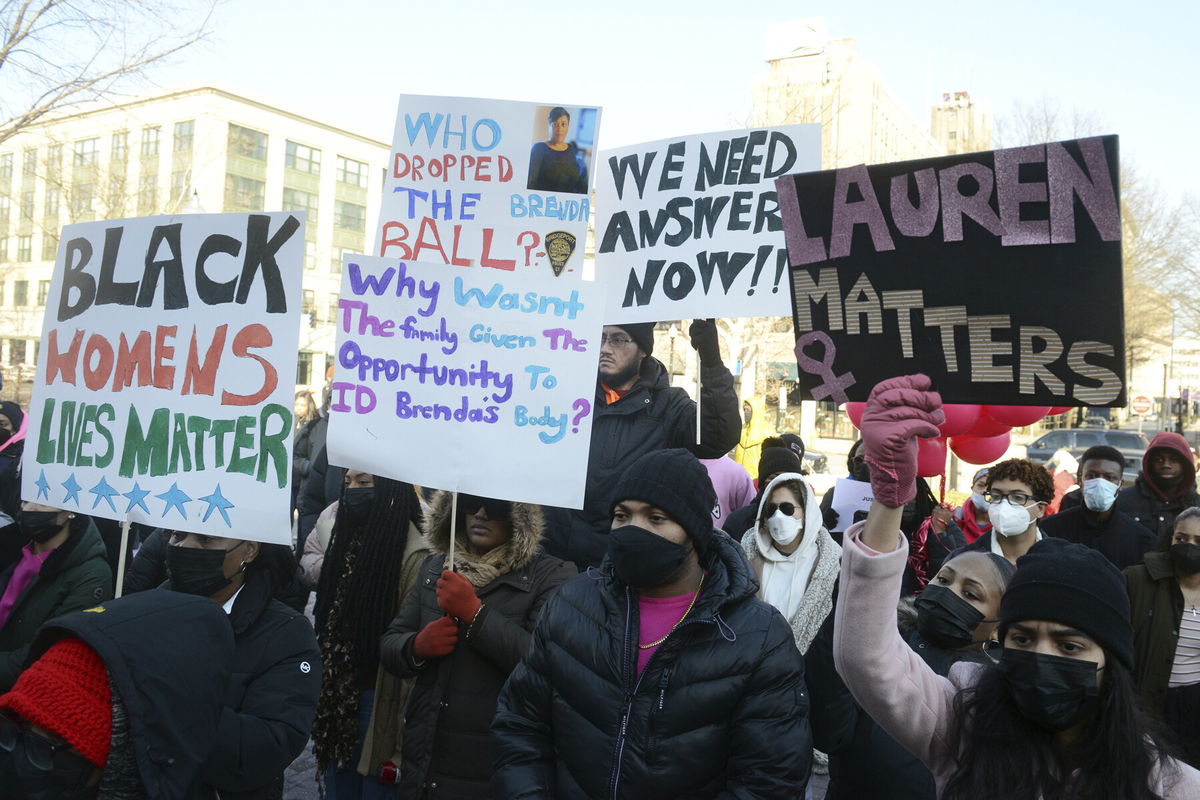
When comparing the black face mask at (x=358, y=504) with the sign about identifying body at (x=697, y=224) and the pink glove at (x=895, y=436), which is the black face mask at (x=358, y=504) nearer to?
the sign about identifying body at (x=697, y=224)

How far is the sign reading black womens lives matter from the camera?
2420mm

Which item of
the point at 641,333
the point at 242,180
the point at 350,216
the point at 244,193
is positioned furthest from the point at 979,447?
the point at 350,216

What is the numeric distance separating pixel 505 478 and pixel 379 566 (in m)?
0.79

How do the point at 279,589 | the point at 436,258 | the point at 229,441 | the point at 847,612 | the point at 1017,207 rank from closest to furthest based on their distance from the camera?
the point at 847,612
the point at 1017,207
the point at 279,589
the point at 229,441
the point at 436,258

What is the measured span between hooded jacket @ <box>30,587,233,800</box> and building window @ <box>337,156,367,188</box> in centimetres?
6054

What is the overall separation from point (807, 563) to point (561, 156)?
7.64ft

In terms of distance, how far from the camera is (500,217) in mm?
4875

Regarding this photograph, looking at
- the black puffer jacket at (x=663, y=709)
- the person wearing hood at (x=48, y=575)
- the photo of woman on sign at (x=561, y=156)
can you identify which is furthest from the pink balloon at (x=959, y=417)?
the person wearing hood at (x=48, y=575)

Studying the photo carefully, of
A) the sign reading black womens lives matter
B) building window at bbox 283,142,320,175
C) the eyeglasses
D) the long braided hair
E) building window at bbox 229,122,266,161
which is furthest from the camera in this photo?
building window at bbox 283,142,320,175

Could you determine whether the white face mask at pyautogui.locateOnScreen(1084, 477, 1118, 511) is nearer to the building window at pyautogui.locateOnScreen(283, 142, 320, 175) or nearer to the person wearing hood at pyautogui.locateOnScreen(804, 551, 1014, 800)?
the person wearing hood at pyautogui.locateOnScreen(804, 551, 1014, 800)

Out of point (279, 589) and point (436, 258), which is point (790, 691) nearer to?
point (279, 589)

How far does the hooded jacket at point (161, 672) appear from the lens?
83.7 inches

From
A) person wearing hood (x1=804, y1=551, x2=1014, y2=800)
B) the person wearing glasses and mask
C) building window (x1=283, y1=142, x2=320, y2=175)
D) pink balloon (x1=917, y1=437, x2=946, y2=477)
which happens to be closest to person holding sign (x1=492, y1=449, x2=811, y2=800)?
person wearing hood (x1=804, y1=551, x2=1014, y2=800)

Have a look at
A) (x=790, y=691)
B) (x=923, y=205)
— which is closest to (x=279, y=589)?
(x=790, y=691)
